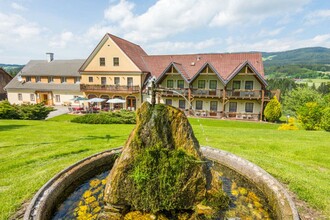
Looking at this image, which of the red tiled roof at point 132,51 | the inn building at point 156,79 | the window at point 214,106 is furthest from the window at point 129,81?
the window at point 214,106

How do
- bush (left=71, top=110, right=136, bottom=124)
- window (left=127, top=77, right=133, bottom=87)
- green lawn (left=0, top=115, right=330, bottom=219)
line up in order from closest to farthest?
green lawn (left=0, top=115, right=330, bottom=219) → bush (left=71, top=110, right=136, bottom=124) → window (left=127, top=77, right=133, bottom=87)

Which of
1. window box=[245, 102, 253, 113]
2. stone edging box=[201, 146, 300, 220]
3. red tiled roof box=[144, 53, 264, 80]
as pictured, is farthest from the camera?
red tiled roof box=[144, 53, 264, 80]

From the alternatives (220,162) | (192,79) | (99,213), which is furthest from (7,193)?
(192,79)

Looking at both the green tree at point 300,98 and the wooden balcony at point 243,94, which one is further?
the green tree at point 300,98

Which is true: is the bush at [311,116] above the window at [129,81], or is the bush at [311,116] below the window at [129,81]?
below

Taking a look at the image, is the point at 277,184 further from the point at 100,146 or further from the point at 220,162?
the point at 100,146

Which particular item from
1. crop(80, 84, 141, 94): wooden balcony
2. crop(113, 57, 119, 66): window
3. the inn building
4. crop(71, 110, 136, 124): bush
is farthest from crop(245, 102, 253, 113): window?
crop(113, 57, 119, 66): window

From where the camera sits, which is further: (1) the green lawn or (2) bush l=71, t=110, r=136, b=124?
(2) bush l=71, t=110, r=136, b=124

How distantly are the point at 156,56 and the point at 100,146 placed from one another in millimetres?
23003

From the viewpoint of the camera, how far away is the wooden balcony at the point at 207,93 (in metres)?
23.1

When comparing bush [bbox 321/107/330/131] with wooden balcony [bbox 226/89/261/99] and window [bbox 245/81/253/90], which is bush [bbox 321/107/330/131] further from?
window [bbox 245/81/253/90]

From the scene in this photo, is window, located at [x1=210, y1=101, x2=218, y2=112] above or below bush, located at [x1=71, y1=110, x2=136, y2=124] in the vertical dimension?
above

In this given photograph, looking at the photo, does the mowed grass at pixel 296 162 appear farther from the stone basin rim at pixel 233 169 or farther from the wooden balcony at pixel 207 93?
the wooden balcony at pixel 207 93

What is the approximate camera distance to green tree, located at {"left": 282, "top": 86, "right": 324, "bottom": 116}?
3378cm
